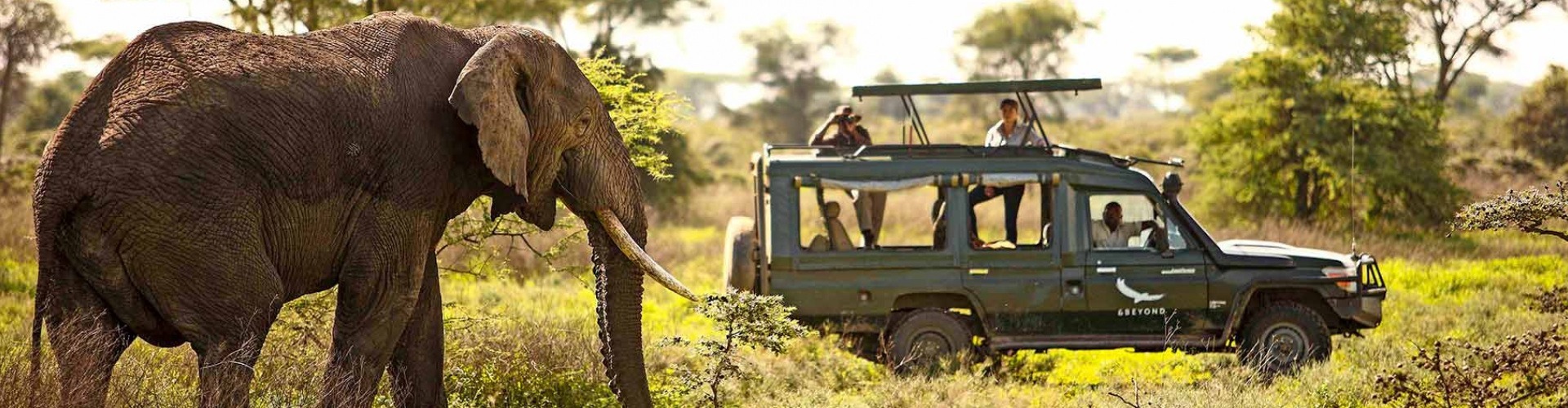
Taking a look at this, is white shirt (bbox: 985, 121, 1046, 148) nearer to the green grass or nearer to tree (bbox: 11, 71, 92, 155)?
the green grass

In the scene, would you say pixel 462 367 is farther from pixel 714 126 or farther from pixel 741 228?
pixel 714 126

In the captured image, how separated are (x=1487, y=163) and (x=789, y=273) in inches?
1050

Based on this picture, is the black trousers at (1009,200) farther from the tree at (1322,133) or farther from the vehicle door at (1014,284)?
the tree at (1322,133)

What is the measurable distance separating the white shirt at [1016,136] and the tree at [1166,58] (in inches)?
2815

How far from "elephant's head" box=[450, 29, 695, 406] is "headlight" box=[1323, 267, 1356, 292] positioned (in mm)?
5367

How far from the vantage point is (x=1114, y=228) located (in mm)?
12008

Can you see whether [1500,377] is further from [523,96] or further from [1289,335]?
[523,96]

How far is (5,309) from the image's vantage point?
1280 cm

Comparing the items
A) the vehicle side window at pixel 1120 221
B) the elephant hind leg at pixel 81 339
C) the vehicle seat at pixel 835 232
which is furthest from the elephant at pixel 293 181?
the vehicle side window at pixel 1120 221

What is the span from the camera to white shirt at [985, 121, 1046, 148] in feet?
41.3

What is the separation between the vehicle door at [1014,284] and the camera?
38.9 feet

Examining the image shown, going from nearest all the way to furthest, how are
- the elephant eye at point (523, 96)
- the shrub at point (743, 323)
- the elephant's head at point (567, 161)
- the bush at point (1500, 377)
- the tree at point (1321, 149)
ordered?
1. the elephant's head at point (567, 161)
2. the elephant eye at point (523, 96)
3. the bush at point (1500, 377)
4. the shrub at point (743, 323)
5. the tree at point (1321, 149)

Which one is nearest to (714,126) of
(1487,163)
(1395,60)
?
(1487,163)

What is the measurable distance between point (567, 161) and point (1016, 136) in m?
5.20
